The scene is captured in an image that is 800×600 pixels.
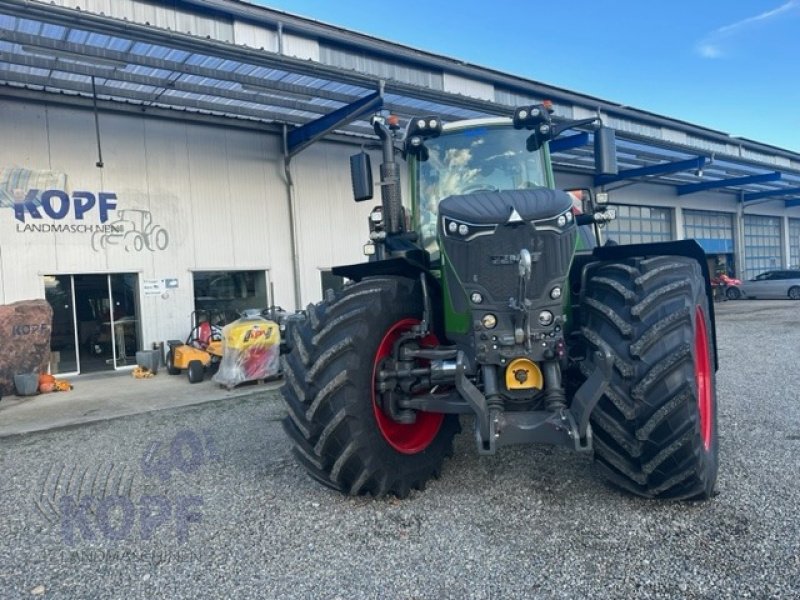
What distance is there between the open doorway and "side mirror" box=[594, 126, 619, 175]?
11.3 m

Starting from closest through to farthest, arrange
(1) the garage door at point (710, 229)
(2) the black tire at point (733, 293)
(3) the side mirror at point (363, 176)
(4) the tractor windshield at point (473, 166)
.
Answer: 1. (4) the tractor windshield at point (473, 166)
2. (3) the side mirror at point (363, 176)
3. (2) the black tire at point (733, 293)
4. (1) the garage door at point (710, 229)

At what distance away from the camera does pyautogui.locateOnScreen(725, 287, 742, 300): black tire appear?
88.1 feet

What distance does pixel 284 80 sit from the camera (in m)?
11.4

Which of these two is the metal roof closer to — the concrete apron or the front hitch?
the concrete apron

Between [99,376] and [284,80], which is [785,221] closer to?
[284,80]

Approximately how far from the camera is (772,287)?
25844mm

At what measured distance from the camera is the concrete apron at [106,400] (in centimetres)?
792

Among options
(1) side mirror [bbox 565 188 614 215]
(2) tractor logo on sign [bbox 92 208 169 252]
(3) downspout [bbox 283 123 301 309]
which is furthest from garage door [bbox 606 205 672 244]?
(1) side mirror [bbox 565 188 614 215]

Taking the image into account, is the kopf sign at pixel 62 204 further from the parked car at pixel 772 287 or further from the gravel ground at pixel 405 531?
the parked car at pixel 772 287

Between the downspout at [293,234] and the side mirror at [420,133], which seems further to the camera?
the downspout at [293,234]

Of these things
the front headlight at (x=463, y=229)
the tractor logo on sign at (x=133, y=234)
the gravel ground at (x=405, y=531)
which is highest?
the tractor logo on sign at (x=133, y=234)

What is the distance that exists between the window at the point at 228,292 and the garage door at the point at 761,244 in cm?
2859

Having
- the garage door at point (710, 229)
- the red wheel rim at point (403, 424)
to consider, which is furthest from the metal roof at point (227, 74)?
the garage door at point (710, 229)

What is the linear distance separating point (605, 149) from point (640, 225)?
78.8 feet
